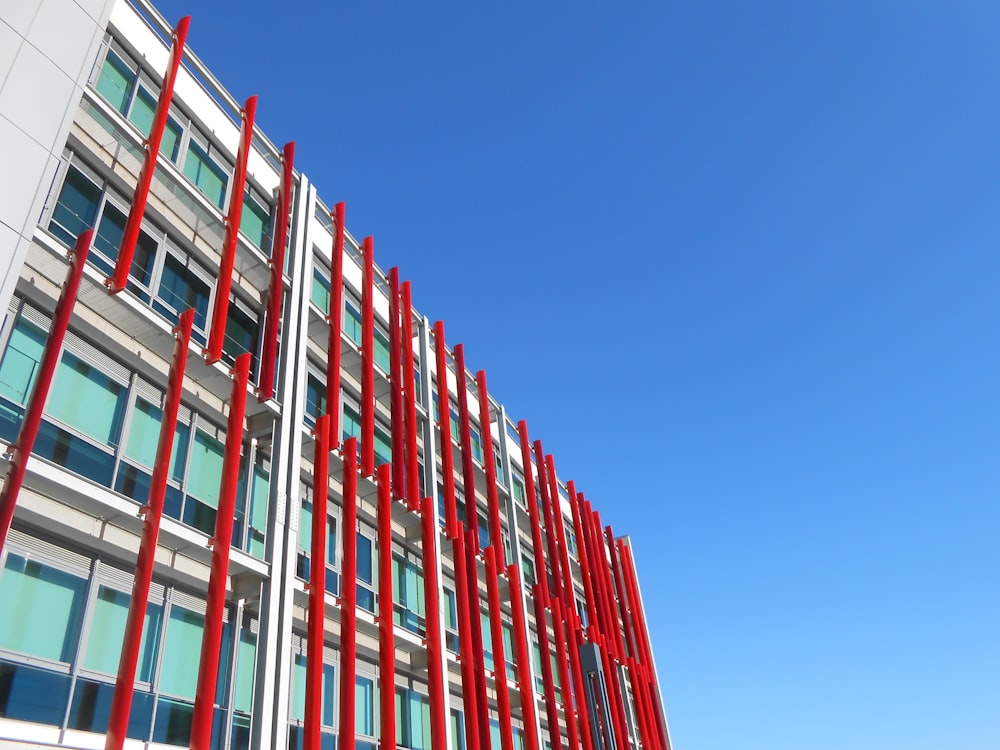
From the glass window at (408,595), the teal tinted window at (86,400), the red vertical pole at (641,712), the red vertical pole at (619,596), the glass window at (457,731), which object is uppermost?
the red vertical pole at (619,596)

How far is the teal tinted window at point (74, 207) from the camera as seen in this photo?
51.1ft

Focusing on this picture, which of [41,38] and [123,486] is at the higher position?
[41,38]

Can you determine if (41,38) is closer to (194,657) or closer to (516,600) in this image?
(194,657)

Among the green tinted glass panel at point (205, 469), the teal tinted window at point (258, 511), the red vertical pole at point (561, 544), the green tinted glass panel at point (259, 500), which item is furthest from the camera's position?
the red vertical pole at point (561, 544)

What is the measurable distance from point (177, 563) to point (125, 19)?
530 inches

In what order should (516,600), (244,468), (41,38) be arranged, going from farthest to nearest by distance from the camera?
(516,600), (244,468), (41,38)

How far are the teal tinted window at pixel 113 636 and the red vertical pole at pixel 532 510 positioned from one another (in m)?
16.2

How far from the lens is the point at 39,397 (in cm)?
1273

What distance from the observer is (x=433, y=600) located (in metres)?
21.1

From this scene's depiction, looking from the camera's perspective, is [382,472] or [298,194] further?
[298,194]

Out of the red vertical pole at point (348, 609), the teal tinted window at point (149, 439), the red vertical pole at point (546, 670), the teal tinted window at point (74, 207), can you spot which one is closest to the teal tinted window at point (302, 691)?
the red vertical pole at point (348, 609)

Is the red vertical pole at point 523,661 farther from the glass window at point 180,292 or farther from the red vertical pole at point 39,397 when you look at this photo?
the red vertical pole at point 39,397

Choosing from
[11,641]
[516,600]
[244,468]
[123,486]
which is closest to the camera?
[11,641]

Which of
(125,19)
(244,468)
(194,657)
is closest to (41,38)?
(125,19)
